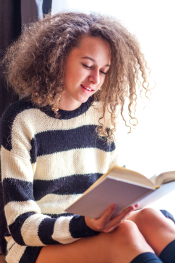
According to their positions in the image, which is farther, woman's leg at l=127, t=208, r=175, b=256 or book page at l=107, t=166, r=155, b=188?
woman's leg at l=127, t=208, r=175, b=256

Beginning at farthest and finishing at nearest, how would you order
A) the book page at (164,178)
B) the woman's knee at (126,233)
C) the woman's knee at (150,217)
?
1. the woman's knee at (150,217)
2. the woman's knee at (126,233)
3. the book page at (164,178)

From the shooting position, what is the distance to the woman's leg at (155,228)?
88 centimetres

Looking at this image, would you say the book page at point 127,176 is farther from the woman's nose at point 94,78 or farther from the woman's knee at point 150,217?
the woman's nose at point 94,78

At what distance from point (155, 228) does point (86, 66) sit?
1.87 feet

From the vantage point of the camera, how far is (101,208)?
745 mm

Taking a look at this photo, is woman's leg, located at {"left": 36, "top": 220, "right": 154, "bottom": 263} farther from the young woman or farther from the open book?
the open book

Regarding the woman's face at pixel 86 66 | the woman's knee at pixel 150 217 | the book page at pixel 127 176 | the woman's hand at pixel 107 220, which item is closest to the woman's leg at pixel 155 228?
the woman's knee at pixel 150 217

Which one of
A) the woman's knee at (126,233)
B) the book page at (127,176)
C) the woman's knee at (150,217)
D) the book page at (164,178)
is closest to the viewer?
the book page at (127,176)

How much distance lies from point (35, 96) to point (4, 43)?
0.49 metres

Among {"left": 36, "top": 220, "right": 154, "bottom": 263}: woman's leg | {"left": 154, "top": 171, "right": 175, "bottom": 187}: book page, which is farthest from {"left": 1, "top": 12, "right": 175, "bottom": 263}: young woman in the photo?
{"left": 154, "top": 171, "right": 175, "bottom": 187}: book page

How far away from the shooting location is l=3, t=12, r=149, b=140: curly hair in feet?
3.37

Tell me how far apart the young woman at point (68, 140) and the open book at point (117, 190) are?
0.08 m

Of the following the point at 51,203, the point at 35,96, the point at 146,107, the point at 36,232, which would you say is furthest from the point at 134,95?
the point at 36,232

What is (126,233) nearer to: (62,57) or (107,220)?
(107,220)
